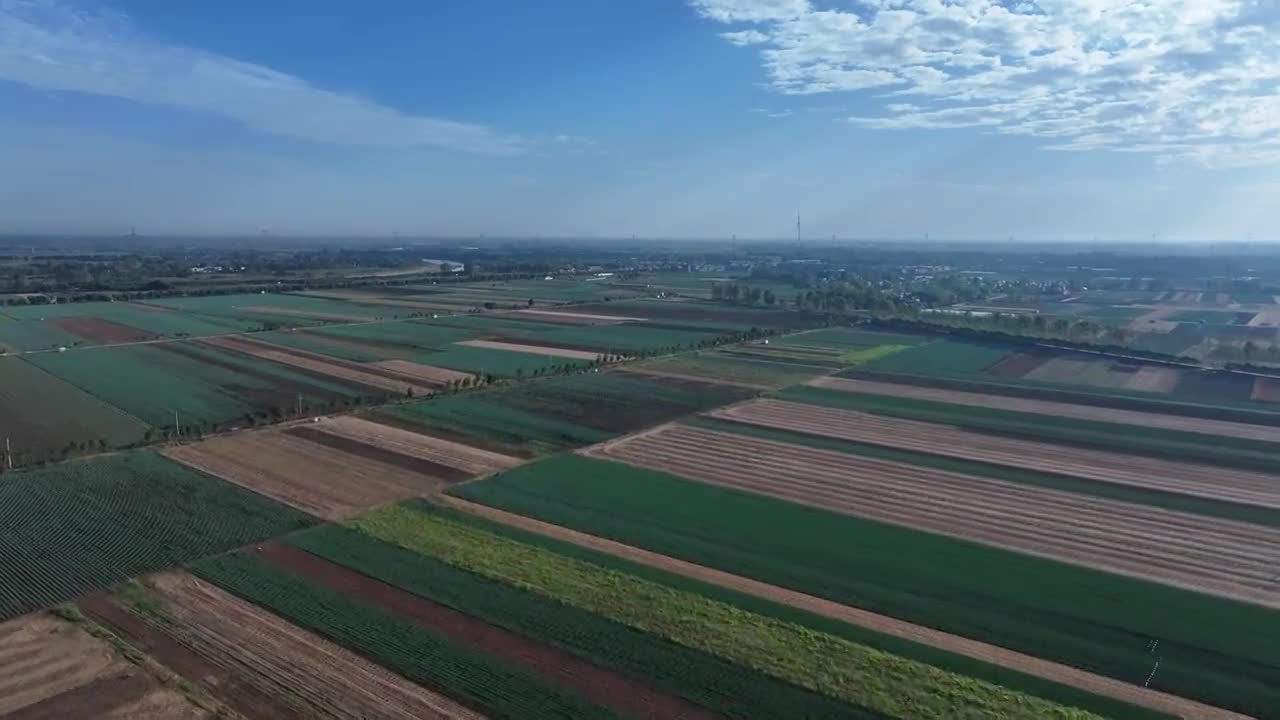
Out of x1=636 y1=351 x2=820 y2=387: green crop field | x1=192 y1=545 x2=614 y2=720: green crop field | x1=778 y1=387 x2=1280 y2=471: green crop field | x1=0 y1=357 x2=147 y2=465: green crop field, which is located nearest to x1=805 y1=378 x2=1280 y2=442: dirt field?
x1=778 y1=387 x2=1280 y2=471: green crop field

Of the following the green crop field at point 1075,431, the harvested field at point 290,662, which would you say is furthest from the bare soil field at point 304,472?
the green crop field at point 1075,431

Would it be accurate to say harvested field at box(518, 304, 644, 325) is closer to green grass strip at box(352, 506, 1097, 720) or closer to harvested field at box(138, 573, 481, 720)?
green grass strip at box(352, 506, 1097, 720)

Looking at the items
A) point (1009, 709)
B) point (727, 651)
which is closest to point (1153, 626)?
point (1009, 709)

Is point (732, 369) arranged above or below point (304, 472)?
above

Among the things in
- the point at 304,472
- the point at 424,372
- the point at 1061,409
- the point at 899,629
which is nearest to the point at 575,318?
the point at 424,372

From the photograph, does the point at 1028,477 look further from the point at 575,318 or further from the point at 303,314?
the point at 303,314

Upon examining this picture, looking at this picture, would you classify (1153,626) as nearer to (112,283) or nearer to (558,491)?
(558,491)
